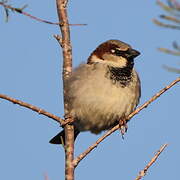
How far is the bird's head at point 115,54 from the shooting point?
3.50m

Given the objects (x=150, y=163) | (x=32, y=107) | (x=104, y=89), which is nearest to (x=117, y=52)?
(x=104, y=89)

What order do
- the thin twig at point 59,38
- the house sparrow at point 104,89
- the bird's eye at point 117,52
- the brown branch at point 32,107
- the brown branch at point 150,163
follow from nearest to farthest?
the brown branch at point 150,163 < the brown branch at point 32,107 < the thin twig at point 59,38 < the house sparrow at point 104,89 < the bird's eye at point 117,52

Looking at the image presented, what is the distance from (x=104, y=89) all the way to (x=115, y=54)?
554mm

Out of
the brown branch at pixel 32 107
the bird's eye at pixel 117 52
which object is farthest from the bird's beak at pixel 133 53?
the brown branch at pixel 32 107

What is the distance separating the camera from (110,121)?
3.43 metres

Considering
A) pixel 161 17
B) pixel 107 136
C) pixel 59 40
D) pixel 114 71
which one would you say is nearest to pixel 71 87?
pixel 114 71

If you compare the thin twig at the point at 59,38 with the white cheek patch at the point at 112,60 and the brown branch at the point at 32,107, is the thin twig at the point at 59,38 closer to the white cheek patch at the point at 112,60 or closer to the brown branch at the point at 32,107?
the brown branch at the point at 32,107

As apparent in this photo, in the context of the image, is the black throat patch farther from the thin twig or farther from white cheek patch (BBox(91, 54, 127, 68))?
the thin twig

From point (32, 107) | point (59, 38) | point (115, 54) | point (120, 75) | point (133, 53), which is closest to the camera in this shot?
point (32, 107)

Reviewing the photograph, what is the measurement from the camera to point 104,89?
125 inches

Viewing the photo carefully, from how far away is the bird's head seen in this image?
350cm

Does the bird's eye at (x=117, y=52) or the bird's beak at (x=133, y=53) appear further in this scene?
the bird's eye at (x=117, y=52)

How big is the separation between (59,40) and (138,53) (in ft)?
3.10

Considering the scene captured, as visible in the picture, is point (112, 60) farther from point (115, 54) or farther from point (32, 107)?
point (32, 107)
